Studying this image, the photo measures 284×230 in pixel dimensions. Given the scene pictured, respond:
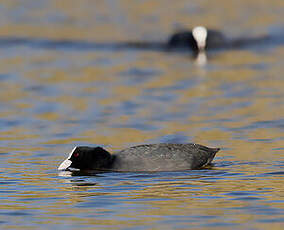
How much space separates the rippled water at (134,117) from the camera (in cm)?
970

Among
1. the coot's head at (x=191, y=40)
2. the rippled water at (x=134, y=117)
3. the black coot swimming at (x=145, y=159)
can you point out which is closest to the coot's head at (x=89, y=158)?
the black coot swimming at (x=145, y=159)

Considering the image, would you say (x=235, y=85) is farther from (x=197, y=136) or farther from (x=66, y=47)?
(x=66, y=47)

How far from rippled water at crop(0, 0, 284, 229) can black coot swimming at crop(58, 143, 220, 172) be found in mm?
173

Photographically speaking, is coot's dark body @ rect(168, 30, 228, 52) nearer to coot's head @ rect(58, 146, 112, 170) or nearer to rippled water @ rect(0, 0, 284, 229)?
rippled water @ rect(0, 0, 284, 229)

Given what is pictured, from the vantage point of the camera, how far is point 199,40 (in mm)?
26938

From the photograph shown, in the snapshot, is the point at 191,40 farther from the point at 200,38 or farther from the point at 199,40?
the point at 199,40

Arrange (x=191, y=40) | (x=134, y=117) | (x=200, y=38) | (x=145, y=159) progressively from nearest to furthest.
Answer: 1. (x=145, y=159)
2. (x=134, y=117)
3. (x=200, y=38)
4. (x=191, y=40)

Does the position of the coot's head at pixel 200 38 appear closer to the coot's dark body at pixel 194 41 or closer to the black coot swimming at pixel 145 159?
the coot's dark body at pixel 194 41

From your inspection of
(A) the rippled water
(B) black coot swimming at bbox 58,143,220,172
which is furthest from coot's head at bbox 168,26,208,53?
(B) black coot swimming at bbox 58,143,220,172

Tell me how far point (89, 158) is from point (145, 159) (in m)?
0.75

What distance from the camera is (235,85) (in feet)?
64.1

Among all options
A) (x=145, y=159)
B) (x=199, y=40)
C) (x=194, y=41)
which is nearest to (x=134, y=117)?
(x=145, y=159)

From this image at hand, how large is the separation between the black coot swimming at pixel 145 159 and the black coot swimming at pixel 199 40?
578 inches

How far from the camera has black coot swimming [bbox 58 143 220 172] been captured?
12.0m
